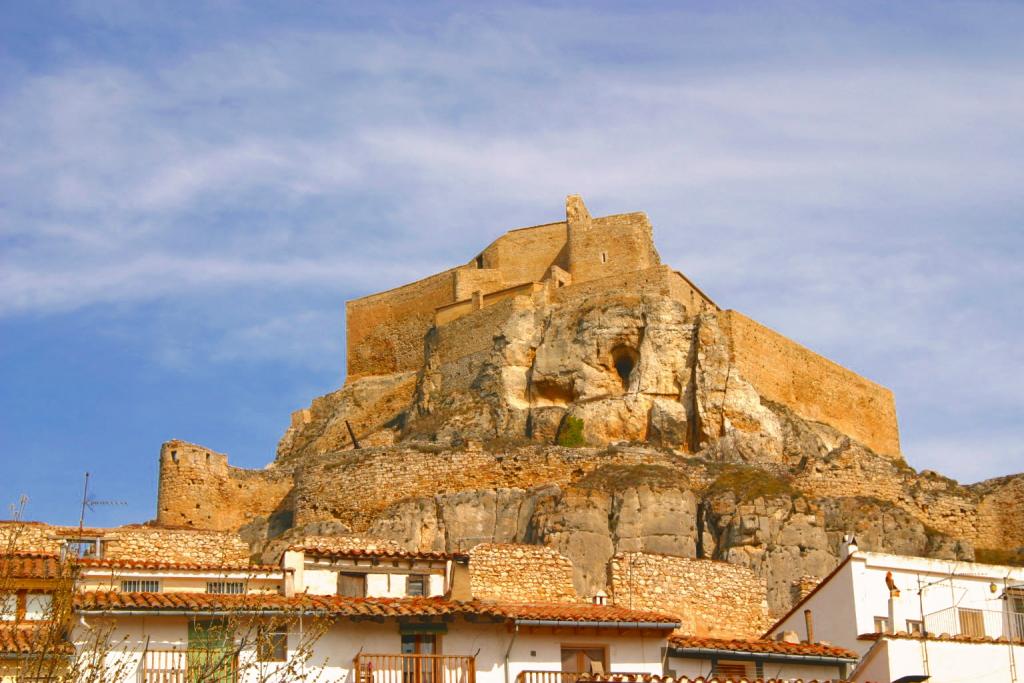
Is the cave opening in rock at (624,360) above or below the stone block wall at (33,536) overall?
above

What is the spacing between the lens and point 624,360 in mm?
67188

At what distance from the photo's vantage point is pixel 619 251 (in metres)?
74.3

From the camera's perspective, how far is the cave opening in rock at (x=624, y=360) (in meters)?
66.5

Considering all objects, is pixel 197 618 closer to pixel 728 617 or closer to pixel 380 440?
pixel 728 617

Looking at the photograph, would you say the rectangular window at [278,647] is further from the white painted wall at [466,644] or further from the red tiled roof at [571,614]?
the red tiled roof at [571,614]

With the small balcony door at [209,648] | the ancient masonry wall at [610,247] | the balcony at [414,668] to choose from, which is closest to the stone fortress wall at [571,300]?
the ancient masonry wall at [610,247]

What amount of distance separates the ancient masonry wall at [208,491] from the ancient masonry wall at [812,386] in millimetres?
19269

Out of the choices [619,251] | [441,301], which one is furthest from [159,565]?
[441,301]

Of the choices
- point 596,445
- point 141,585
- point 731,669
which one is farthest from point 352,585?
point 596,445

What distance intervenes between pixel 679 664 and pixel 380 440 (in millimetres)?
39819

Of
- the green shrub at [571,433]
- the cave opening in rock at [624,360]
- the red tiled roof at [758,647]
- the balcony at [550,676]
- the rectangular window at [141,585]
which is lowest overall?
the balcony at [550,676]

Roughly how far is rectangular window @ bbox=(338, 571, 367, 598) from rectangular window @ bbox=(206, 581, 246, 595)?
2050 mm

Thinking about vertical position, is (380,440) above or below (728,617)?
above

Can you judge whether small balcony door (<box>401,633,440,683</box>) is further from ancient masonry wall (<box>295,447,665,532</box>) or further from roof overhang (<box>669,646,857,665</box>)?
ancient masonry wall (<box>295,447,665,532</box>)
